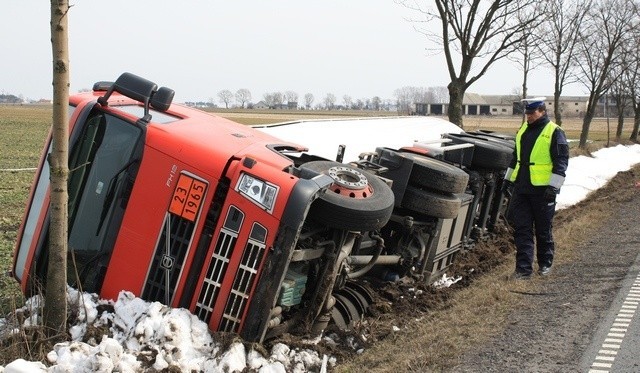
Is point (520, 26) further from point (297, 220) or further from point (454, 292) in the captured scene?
point (297, 220)

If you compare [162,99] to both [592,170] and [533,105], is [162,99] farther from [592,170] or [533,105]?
[592,170]

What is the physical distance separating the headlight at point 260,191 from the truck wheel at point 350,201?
1.29 ft

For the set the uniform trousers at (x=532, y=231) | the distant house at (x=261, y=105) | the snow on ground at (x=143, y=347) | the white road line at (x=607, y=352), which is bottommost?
the distant house at (x=261, y=105)

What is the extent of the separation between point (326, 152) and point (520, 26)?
349 inches

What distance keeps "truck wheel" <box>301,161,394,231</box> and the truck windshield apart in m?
1.20

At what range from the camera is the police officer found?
23.8 feet

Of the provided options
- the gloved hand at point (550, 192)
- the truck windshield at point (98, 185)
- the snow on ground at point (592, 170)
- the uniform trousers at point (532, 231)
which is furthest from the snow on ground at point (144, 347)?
the snow on ground at point (592, 170)

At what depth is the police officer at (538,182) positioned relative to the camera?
286 inches

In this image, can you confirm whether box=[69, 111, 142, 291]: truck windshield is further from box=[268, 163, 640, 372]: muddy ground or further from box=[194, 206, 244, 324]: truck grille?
box=[268, 163, 640, 372]: muddy ground

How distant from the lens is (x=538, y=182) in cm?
735

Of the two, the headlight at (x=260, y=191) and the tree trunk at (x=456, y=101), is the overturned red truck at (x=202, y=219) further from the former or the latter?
the tree trunk at (x=456, y=101)

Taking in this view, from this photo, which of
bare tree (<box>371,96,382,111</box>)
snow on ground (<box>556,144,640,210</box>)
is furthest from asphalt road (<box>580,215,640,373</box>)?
bare tree (<box>371,96,382,111</box>)

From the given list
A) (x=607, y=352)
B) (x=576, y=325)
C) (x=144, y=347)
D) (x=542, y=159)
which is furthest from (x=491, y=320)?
(x=144, y=347)

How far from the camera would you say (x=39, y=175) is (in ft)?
17.8
